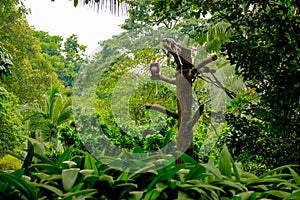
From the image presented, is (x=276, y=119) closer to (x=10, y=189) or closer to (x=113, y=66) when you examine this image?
(x=10, y=189)

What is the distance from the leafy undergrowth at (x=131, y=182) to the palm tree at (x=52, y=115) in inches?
321

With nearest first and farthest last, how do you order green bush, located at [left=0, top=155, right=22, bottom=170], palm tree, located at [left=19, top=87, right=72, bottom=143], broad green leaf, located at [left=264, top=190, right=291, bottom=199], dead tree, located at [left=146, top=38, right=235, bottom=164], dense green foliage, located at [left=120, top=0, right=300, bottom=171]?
broad green leaf, located at [left=264, top=190, right=291, bottom=199] < dense green foliage, located at [left=120, top=0, right=300, bottom=171] < dead tree, located at [left=146, top=38, right=235, bottom=164] < green bush, located at [left=0, top=155, right=22, bottom=170] < palm tree, located at [left=19, top=87, right=72, bottom=143]

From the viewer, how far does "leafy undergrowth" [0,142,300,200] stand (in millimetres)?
807

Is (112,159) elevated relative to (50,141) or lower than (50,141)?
elevated

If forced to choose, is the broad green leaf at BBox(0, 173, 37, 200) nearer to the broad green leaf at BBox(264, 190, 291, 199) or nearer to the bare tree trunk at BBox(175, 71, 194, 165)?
the broad green leaf at BBox(264, 190, 291, 199)

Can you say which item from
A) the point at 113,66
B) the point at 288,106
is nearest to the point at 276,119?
the point at 288,106

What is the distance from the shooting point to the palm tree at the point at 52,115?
906 cm

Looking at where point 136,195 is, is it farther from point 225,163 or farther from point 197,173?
point 225,163

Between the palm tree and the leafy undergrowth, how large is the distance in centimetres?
814

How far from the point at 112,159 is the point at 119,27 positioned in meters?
10.9

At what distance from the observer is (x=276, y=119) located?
75.0 inches

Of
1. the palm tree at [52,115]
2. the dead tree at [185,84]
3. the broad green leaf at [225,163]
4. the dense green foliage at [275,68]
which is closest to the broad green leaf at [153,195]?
the broad green leaf at [225,163]

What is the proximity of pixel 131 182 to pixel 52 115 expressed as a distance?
28.0ft

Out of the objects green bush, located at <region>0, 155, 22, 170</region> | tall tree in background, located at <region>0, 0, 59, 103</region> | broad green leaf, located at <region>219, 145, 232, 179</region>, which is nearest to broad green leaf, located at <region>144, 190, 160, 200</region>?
broad green leaf, located at <region>219, 145, 232, 179</region>
